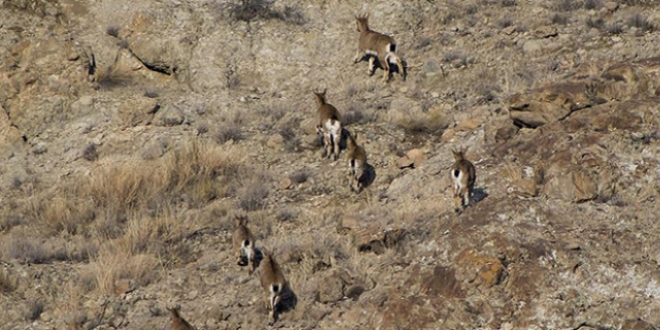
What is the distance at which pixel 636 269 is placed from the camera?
14.5 metres

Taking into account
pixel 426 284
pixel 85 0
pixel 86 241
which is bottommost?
pixel 86 241

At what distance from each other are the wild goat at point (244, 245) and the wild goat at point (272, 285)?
1.11 m

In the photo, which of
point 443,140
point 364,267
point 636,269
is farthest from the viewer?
point 443,140

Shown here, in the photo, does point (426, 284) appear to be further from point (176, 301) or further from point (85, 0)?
point (85, 0)

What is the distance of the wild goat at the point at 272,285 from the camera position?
1434 centimetres

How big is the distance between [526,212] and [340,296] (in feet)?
11.3

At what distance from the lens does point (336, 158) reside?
768 inches

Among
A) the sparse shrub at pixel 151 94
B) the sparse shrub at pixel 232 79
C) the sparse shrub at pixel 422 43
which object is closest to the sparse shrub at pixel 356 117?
the sparse shrub at pixel 422 43

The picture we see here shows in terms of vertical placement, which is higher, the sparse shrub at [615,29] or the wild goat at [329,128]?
the sparse shrub at [615,29]

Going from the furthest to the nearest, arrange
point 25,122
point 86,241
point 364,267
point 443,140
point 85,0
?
point 85,0 → point 25,122 → point 443,140 → point 86,241 → point 364,267

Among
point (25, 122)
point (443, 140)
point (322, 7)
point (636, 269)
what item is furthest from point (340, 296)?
point (322, 7)

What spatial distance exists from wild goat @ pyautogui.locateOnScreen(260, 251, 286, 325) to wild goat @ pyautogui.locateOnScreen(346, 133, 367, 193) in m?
4.00

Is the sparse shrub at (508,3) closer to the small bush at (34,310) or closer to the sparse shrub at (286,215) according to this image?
the sparse shrub at (286,215)

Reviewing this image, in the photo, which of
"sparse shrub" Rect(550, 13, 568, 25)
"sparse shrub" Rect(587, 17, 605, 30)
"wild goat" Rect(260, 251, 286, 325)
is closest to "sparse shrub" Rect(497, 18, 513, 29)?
"sparse shrub" Rect(550, 13, 568, 25)
